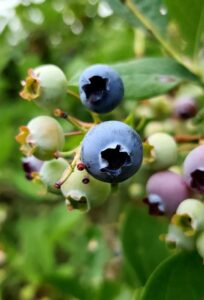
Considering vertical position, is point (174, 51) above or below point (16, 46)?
below

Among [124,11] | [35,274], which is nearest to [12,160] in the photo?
[35,274]

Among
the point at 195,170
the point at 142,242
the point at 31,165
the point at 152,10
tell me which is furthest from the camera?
the point at 142,242

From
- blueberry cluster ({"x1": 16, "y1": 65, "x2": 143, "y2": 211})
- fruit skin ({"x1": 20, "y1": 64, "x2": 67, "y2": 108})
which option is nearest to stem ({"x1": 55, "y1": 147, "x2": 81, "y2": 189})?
blueberry cluster ({"x1": 16, "y1": 65, "x2": 143, "y2": 211})

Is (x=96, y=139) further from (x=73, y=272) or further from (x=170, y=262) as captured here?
(x=73, y=272)

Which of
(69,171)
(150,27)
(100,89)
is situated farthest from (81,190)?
(150,27)

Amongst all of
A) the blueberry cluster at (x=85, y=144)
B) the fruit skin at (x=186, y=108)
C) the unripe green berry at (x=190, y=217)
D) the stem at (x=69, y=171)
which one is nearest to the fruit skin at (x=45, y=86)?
the blueberry cluster at (x=85, y=144)

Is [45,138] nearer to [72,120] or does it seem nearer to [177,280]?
[72,120]
